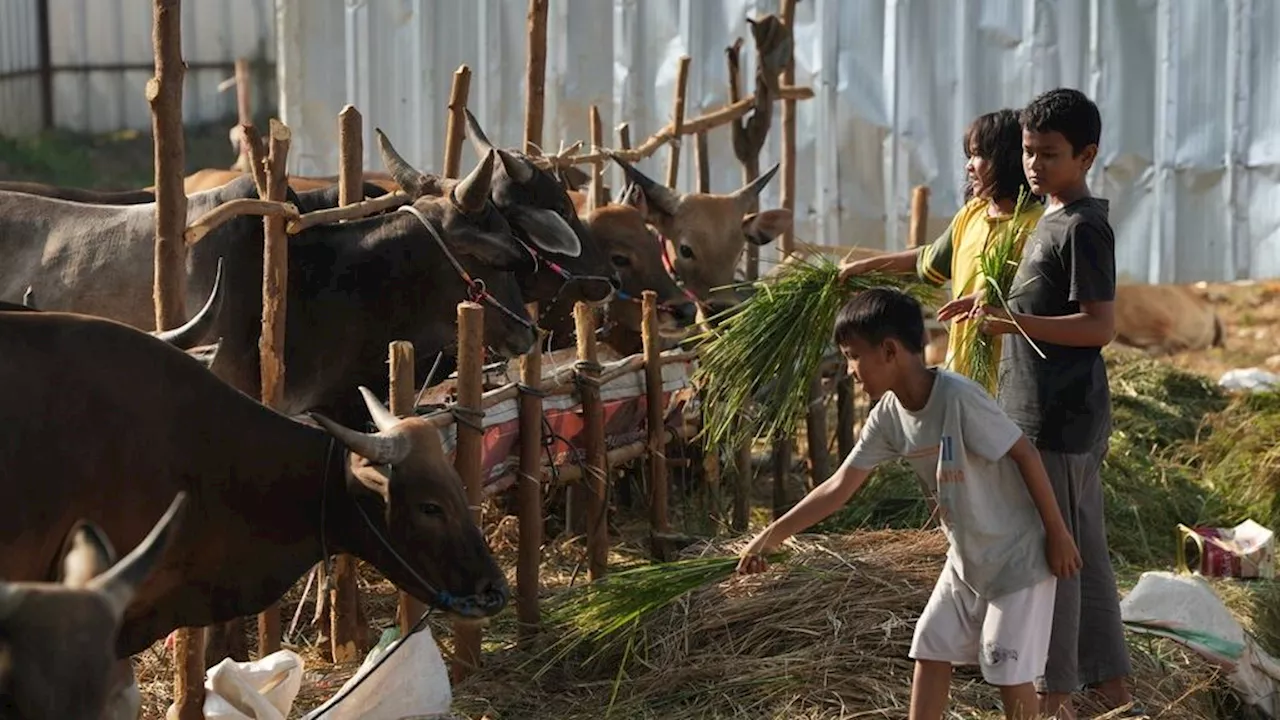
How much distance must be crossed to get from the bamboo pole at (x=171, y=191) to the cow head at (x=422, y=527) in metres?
0.63

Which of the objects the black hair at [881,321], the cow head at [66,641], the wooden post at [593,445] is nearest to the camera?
the cow head at [66,641]

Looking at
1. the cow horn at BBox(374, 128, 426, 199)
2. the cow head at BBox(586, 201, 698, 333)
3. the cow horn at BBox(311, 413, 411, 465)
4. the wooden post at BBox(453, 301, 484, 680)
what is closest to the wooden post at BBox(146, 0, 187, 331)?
the cow horn at BBox(311, 413, 411, 465)

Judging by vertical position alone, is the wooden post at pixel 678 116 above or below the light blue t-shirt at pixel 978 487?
above

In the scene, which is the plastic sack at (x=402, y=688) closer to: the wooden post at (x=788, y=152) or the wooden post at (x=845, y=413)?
the wooden post at (x=845, y=413)

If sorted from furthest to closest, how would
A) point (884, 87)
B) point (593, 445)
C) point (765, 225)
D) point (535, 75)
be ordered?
point (884, 87)
point (765, 225)
point (535, 75)
point (593, 445)

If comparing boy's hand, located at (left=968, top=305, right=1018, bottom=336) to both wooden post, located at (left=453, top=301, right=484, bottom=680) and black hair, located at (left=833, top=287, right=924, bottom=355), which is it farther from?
wooden post, located at (left=453, top=301, right=484, bottom=680)

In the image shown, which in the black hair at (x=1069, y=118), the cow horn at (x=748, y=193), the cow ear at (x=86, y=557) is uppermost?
the black hair at (x=1069, y=118)

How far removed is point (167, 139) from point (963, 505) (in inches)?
95.1

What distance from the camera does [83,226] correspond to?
6.79 m

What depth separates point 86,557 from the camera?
12.3 feet

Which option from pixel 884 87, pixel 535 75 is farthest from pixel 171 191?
pixel 884 87

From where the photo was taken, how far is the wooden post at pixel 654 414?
7363 mm

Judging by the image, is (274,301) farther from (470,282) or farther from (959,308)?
(959,308)

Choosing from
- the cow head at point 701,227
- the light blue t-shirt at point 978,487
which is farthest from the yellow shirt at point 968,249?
the cow head at point 701,227
